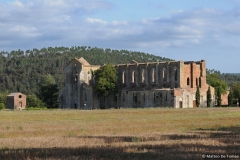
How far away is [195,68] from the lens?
9694 centimetres

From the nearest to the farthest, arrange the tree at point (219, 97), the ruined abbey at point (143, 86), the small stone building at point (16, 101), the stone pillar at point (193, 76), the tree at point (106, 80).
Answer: the ruined abbey at point (143, 86) < the stone pillar at point (193, 76) < the tree at point (219, 97) < the tree at point (106, 80) < the small stone building at point (16, 101)

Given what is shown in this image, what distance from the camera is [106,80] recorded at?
336 feet

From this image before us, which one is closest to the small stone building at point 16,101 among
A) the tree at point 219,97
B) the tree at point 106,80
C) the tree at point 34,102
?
the tree at point 34,102

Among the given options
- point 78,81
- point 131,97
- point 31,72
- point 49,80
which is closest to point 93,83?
point 78,81

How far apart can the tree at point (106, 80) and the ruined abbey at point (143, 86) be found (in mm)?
1772

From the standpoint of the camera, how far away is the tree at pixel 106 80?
101 meters

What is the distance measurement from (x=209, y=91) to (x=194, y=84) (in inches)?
164

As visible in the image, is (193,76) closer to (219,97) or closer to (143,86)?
(219,97)

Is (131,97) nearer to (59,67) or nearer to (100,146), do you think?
(100,146)

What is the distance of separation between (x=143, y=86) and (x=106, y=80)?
749cm

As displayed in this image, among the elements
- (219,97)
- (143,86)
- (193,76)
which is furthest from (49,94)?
(219,97)

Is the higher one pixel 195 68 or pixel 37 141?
pixel 195 68

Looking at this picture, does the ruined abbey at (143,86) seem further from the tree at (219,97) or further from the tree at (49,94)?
the tree at (49,94)

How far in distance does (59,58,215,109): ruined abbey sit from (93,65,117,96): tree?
1.77 meters
